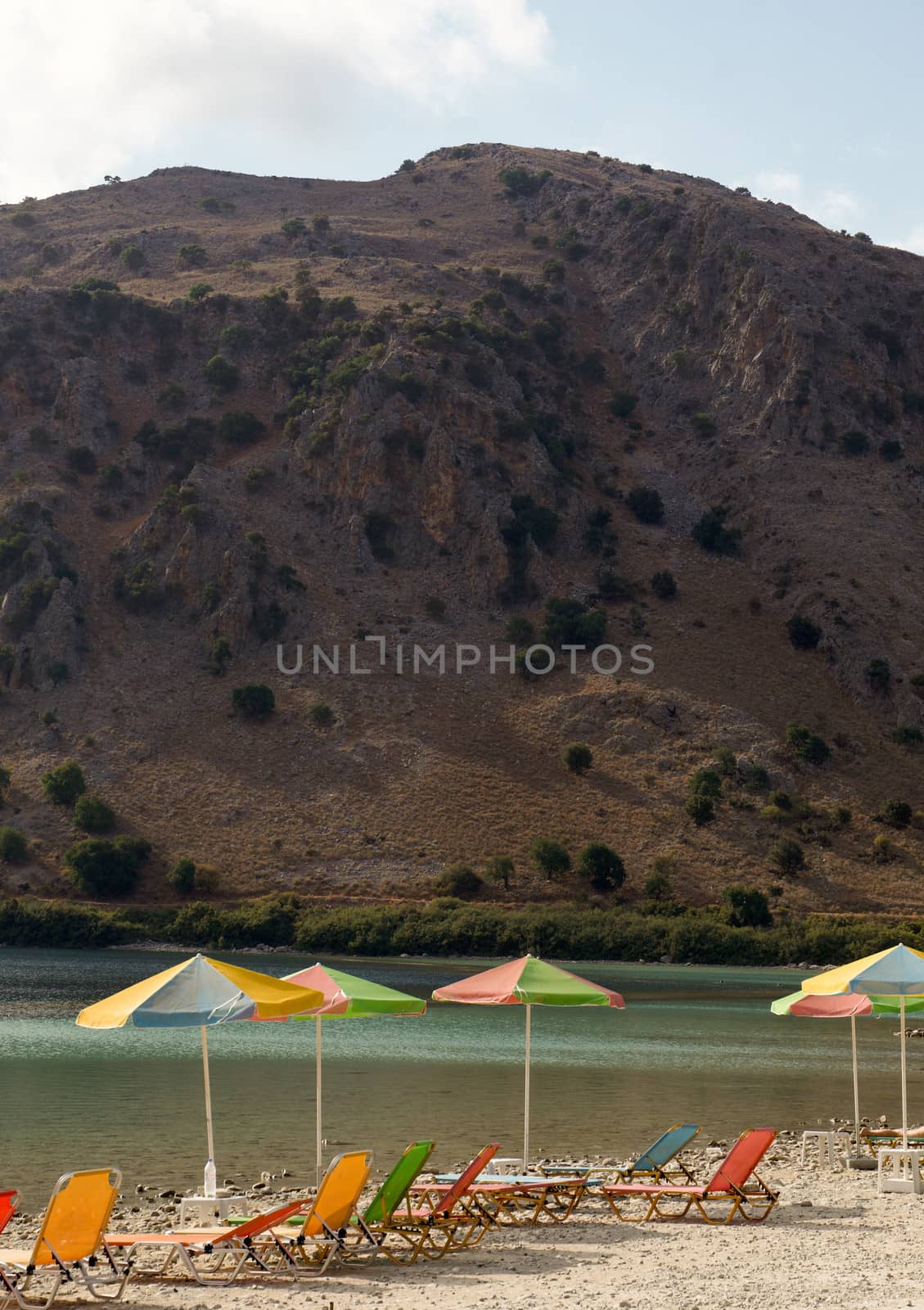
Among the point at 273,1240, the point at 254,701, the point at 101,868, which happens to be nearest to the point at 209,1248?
the point at 273,1240

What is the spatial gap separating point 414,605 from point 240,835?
69.3 ft

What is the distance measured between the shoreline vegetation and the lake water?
544 inches

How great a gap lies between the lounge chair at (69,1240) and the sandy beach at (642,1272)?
0.54 meters

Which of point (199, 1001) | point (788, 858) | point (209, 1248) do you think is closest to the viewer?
point (209, 1248)

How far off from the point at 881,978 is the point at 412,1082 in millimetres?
11591

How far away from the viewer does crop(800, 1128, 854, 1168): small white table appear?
18891mm

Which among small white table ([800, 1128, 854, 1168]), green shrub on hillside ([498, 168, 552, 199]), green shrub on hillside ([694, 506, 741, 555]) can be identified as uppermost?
green shrub on hillside ([498, 168, 552, 199])

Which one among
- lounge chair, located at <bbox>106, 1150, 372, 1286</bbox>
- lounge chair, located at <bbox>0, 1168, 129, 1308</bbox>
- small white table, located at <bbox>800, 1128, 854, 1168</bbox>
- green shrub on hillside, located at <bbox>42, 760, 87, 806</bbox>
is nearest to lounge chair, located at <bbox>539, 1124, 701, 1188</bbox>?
small white table, located at <bbox>800, 1128, 854, 1168</bbox>

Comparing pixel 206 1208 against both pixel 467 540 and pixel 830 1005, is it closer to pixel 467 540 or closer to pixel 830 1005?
pixel 830 1005

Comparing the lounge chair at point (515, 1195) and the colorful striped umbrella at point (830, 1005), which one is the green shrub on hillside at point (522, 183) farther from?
the lounge chair at point (515, 1195)

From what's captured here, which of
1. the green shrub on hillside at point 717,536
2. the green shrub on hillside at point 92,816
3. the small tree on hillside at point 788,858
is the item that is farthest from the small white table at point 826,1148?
the green shrub on hillside at point 717,536

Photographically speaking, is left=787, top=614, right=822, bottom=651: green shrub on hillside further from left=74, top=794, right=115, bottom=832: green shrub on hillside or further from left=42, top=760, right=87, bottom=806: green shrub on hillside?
left=42, top=760, right=87, bottom=806: green shrub on hillside

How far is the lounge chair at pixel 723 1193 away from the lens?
14.9 meters

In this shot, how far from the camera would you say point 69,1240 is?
1167cm
